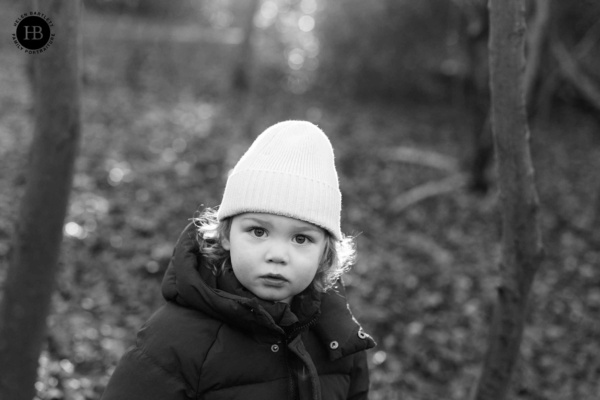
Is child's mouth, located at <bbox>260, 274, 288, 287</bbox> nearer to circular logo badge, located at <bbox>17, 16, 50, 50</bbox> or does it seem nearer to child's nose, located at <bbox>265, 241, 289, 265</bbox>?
child's nose, located at <bbox>265, 241, 289, 265</bbox>

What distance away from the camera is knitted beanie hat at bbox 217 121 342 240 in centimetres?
205

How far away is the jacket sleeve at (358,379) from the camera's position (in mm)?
2404

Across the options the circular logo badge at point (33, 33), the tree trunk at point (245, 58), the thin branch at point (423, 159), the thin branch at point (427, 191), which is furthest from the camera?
the tree trunk at point (245, 58)

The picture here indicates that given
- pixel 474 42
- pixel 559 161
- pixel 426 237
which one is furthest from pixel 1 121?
pixel 559 161

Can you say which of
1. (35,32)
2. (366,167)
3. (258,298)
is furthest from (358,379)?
(366,167)

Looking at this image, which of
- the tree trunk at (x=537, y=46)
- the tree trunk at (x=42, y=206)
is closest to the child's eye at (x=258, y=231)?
the tree trunk at (x=42, y=206)

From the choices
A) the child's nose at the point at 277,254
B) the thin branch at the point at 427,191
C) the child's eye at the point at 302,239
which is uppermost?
the child's eye at the point at 302,239

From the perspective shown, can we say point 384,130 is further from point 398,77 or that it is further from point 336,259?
point 336,259

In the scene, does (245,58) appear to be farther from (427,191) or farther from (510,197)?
(510,197)

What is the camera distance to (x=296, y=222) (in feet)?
6.75

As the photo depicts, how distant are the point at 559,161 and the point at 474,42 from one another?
10.9 ft

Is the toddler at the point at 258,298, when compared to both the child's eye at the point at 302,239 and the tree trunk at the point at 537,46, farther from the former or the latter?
the tree trunk at the point at 537,46

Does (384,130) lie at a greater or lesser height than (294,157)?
lesser

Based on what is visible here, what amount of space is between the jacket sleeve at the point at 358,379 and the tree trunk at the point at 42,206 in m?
1.56
